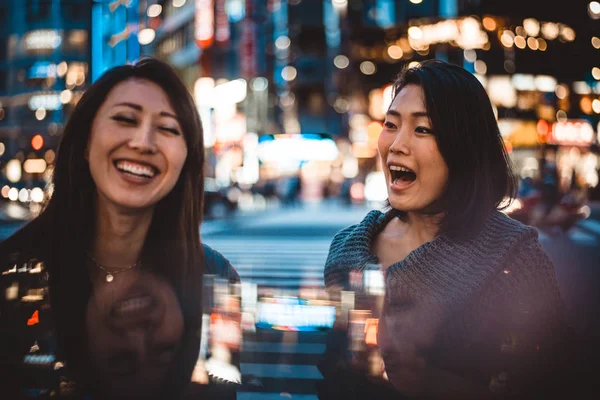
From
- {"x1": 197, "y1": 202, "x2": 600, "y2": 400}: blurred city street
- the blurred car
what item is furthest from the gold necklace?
the blurred car

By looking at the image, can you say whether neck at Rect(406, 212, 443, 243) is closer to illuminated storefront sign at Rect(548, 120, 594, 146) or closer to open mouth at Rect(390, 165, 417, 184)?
open mouth at Rect(390, 165, 417, 184)

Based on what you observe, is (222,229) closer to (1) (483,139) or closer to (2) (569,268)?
(2) (569,268)

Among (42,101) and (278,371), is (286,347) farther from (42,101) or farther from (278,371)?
(42,101)

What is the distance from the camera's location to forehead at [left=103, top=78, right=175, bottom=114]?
215 cm

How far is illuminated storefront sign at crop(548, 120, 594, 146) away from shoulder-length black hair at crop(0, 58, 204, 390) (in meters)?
54.5

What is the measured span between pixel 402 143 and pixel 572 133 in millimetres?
55464

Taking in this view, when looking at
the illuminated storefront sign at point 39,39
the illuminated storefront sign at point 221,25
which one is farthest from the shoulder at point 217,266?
the illuminated storefront sign at point 39,39

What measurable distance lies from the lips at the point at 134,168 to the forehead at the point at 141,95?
18 centimetres

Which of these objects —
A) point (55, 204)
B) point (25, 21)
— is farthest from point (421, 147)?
point (25, 21)

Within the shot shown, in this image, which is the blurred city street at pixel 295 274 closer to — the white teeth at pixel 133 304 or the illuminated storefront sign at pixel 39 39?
the white teeth at pixel 133 304

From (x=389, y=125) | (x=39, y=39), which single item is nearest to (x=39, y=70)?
(x=39, y=39)

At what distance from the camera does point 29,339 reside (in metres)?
1.71

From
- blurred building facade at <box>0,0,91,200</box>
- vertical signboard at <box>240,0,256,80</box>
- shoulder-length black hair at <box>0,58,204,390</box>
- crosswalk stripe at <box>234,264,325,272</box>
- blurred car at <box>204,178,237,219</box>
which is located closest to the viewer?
shoulder-length black hair at <box>0,58,204,390</box>

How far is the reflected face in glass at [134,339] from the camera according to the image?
164 cm
